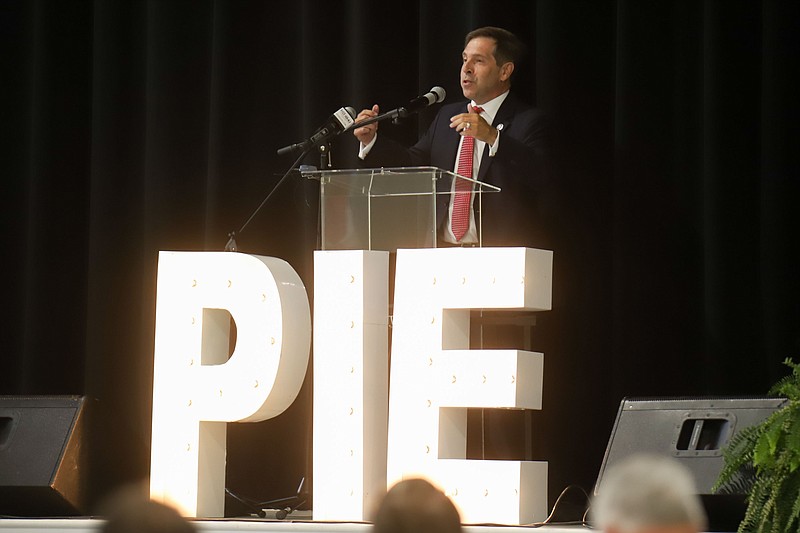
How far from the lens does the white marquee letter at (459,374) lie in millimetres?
3703

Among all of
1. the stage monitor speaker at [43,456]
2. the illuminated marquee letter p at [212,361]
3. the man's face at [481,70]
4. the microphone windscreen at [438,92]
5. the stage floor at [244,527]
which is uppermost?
the man's face at [481,70]

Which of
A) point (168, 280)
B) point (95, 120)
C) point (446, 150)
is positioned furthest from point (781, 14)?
point (95, 120)

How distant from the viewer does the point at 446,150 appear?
4.59 m

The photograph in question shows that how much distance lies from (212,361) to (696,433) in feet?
5.11

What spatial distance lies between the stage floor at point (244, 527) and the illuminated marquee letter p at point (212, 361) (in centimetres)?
26

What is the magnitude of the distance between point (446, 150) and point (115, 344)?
174 centimetres

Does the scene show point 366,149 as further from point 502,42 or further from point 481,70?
point 502,42

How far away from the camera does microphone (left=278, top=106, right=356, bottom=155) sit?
407 cm

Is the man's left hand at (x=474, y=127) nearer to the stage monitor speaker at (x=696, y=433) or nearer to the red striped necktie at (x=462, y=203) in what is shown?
the red striped necktie at (x=462, y=203)

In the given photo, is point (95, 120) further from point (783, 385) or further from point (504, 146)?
point (783, 385)

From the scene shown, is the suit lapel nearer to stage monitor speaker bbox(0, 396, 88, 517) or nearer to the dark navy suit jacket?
the dark navy suit jacket

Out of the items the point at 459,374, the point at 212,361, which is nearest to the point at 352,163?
the point at 212,361

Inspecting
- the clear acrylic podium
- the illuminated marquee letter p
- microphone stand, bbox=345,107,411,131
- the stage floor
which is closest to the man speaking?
microphone stand, bbox=345,107,411,131

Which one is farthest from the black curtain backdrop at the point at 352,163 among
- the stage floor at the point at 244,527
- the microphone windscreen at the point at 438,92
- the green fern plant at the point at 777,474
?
the green fern plant at the point at 777,474
